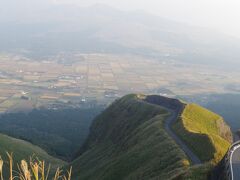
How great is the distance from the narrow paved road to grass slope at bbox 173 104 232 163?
834 centimetres

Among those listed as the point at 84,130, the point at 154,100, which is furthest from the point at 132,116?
A: the point at 84,130

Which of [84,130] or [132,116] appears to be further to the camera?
[84,130]

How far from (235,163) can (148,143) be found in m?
35.1

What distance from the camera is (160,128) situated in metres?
78.7

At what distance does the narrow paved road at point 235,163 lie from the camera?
3284 cm

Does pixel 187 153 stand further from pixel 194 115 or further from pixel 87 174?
pixel 194 115

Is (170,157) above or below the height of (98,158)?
above

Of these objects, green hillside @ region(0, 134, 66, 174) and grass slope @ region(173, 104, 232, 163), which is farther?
green hillside @ region(0, 134, 66, 174)

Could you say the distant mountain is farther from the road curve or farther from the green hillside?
the green hillside

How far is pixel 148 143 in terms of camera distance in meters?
70.8

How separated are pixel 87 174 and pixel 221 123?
33117 mm

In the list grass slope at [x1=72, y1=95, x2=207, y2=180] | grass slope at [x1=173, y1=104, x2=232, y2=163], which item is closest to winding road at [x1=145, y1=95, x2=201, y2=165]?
grass slope at [x1=173, y1=104, x2=232, y2=163]

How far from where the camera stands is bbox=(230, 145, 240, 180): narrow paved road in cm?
3284

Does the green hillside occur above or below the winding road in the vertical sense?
below
